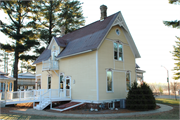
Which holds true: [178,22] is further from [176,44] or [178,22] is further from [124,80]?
[176,44]

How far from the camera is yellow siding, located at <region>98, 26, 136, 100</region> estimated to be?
594 inches

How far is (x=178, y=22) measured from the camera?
1454 cm

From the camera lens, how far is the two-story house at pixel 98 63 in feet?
49.2

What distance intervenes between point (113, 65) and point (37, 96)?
814 cm

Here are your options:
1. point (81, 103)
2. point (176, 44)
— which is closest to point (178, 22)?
point (81, 103)

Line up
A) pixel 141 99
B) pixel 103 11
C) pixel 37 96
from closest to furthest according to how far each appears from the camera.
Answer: pixel 141 99 → pixel 37 96 → pixel 103 11


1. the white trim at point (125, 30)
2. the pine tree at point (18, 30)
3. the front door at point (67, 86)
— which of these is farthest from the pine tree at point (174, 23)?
the pine tree at point (18, 30)

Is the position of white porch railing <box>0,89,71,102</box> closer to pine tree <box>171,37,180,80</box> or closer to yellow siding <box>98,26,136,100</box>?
yellow siding <box>98,26,136,100</box>

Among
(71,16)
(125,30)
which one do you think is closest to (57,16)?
(71,16)

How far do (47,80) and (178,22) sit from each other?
15.9 metres

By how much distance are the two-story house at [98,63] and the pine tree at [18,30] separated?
9713 mm

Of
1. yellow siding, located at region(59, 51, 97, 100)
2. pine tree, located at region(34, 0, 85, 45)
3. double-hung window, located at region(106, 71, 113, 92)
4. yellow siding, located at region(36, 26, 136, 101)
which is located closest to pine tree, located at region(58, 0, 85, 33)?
pine tree, located at region(34, 0, 85, 45)

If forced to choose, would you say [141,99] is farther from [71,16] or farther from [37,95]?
[71,16]

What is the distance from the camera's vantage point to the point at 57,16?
33.1m
